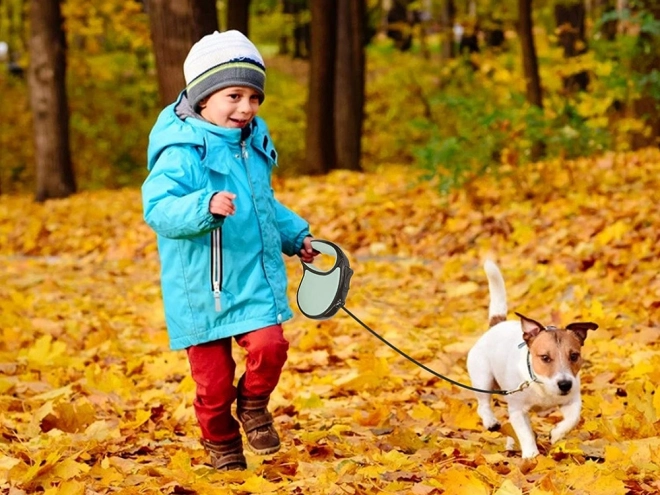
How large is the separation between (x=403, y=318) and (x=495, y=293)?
Result: 288cm

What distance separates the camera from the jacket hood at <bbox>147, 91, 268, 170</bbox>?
395 cm

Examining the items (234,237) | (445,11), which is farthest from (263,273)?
(445,11)

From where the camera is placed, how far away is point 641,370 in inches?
209

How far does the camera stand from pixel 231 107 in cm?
401

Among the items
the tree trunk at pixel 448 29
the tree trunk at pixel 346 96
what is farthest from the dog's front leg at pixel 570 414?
the tree trunk at pixel 448 29

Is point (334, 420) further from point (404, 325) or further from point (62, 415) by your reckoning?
point (404, 325)

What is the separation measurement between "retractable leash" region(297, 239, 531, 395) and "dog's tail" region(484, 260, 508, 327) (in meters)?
0.48

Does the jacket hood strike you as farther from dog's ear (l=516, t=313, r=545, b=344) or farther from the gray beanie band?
dog's ear (l=516, t=313, r=545, b=344)

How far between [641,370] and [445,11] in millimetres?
30105

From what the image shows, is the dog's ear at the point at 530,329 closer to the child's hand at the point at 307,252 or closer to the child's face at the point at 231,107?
the child's hand at the point at 307,252

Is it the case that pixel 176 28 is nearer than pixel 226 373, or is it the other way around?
pixel 226 373

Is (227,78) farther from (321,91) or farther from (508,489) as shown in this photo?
(321,91)

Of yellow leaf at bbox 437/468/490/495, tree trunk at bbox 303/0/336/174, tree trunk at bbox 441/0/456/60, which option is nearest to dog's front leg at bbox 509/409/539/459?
yellow leaf at bbox 437/468/490/495

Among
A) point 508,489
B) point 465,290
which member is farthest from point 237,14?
point 508,489
